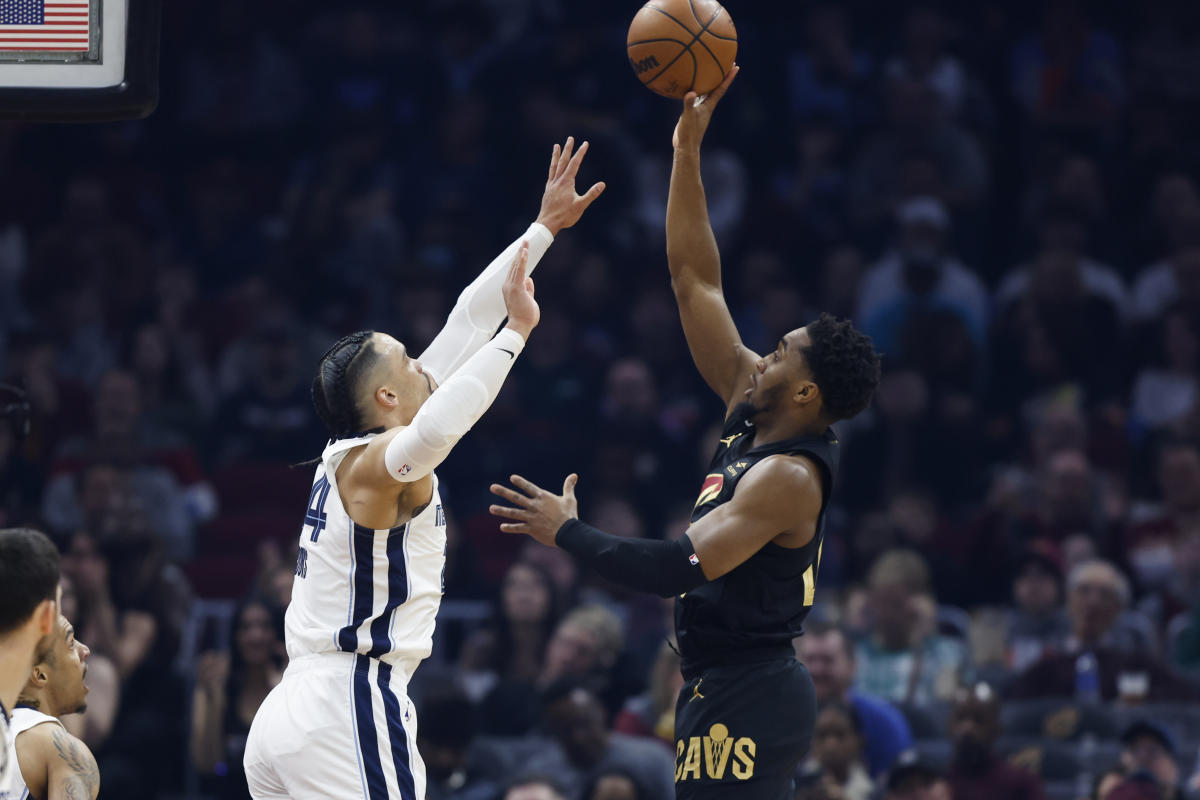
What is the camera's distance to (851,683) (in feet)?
27.0

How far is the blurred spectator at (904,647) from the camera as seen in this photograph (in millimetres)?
8391

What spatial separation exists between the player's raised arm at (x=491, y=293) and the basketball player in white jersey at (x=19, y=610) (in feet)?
5.61

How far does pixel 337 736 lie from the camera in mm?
4562

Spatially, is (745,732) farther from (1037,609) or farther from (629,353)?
(629,353)

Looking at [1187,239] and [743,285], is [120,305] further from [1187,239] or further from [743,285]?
[1187,239]

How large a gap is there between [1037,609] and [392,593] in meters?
4.99

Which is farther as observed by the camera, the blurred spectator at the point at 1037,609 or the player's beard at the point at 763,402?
the blurred spectator at the point at 1037,609

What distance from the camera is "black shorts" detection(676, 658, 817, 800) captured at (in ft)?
15.9

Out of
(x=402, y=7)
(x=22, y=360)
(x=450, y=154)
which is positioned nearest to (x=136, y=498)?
(x=22, y=360)

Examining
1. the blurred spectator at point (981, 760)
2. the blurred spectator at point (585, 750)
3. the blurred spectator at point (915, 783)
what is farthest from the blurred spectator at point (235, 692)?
the blurred spectator at point (981, 760)

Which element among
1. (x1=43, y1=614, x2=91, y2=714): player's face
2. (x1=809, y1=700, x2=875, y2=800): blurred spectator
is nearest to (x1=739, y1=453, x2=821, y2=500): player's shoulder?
(x1=43, y1=614, x2=91, y2=714): player's face

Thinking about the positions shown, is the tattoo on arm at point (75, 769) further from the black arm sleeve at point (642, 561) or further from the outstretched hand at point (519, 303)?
the outstretched hand at point (519, 303)

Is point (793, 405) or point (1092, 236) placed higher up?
point (1092, 236)

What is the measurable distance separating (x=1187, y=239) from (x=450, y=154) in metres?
5.06
